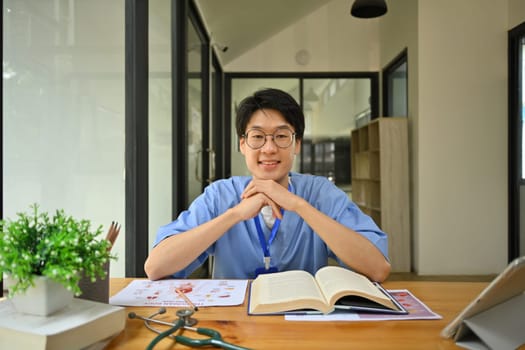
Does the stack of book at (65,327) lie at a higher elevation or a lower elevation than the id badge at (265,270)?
higher

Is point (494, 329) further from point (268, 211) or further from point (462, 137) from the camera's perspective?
point (462, 137)

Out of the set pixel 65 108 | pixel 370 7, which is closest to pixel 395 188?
pixel 370 7

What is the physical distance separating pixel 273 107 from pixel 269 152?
0.15m

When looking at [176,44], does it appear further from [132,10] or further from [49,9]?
[49,9]

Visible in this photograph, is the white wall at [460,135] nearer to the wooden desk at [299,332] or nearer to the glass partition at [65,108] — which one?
the glass partition at [65,108]

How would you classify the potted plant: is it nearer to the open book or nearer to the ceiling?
the open book

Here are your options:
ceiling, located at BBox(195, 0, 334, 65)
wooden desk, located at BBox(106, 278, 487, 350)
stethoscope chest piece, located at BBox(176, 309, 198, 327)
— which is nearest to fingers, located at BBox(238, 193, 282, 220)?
wooden desk, located at BBox(106, 278, 487, 350)

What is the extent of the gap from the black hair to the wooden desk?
0.72 metres

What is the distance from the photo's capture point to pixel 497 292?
0.76m

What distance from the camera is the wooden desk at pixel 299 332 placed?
77cm

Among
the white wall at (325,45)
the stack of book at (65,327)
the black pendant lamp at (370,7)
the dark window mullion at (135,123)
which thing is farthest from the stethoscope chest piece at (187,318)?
the white wall at (325,45)

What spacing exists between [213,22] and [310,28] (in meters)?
2.02

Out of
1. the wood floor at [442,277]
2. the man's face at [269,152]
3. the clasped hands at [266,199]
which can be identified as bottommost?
the wood floor at [442,277]

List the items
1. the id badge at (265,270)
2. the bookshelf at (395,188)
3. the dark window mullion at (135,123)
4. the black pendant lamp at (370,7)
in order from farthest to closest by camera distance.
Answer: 1. the bookshelf at (395,188)
2. the black pendant lamp at (370,7)
3. the dark window mullion at (135,123)
4. the id badge at (265,270)
